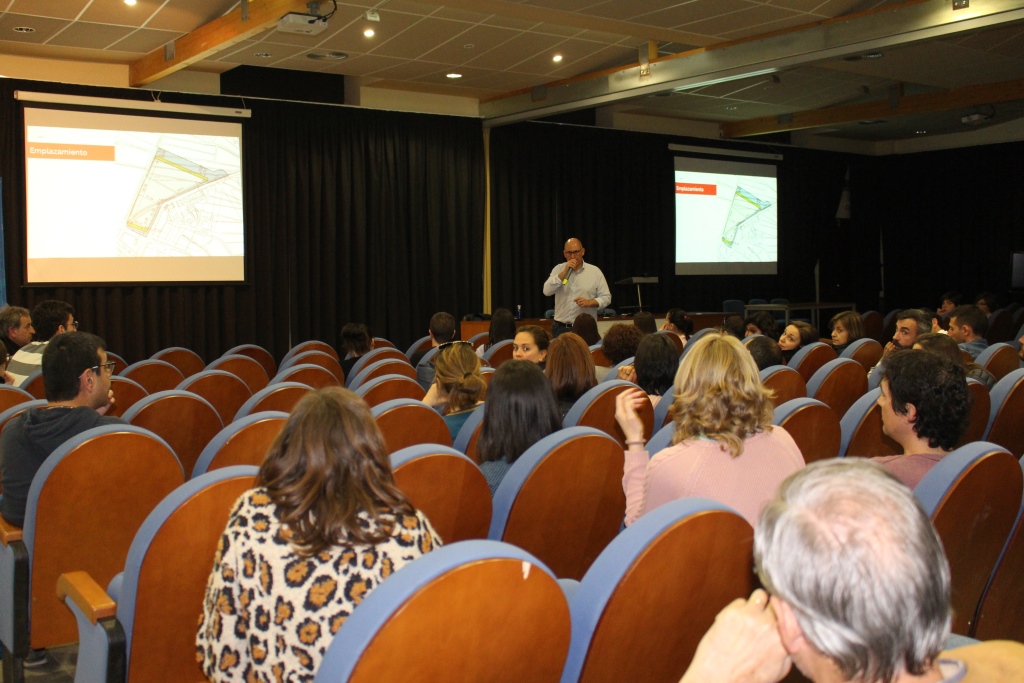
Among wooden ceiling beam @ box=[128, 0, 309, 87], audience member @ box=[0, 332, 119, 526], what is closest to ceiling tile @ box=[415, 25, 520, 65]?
wooden ceiling beam @ box=[128, 0, 309, 87]

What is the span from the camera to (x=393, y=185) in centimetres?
1078

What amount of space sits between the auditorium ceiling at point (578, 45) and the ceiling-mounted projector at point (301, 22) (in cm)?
10

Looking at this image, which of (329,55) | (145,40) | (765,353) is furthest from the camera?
(329,55)

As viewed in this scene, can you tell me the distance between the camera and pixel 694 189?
1345cm

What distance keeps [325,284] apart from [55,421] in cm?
758

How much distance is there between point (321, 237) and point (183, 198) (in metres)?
1.72

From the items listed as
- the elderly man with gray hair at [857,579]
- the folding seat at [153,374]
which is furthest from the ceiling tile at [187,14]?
the elderly man with gray hair at [857,579]


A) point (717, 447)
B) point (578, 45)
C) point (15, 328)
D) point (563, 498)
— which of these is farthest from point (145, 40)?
point (717, 447)

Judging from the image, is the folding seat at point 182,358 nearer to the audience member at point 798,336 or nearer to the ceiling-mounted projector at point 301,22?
the ceiling-mounted projector at point 301,22

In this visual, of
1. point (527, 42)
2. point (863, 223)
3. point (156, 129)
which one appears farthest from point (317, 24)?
point (863, 223)

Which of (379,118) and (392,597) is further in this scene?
(379,118)

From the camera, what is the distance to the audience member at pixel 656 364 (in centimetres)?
407

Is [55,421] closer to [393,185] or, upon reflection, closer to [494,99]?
[393,185]

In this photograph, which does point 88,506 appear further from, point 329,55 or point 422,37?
point 329,55
